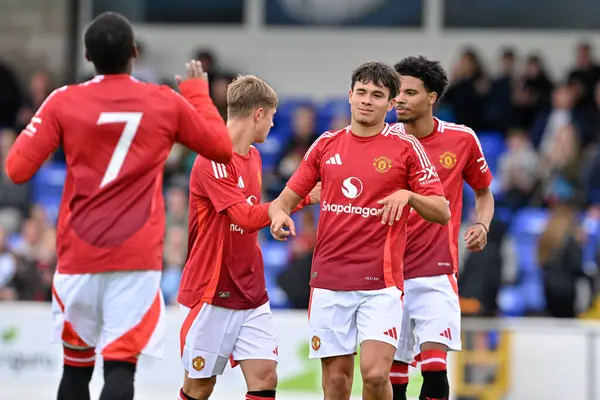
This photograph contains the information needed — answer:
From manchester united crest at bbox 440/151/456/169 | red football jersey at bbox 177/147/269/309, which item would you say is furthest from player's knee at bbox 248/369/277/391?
manchester united crest at bbox 440/151/456/169

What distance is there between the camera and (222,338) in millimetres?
6965

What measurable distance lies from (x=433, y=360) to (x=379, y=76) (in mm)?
1770

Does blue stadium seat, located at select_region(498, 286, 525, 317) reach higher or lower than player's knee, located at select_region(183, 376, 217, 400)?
higher

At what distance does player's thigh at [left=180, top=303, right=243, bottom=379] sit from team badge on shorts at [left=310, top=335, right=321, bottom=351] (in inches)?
17.9

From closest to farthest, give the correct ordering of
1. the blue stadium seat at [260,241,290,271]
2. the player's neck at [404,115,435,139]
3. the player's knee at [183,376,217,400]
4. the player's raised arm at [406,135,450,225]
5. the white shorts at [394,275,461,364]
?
the player's raised arm at [406,135,450,225], the player's knee at [183,376,217,400], the white shorts at [394,275,461,364], the player's neck at [404,115,435,139], the blue stadium seat at [260,241,290,271]

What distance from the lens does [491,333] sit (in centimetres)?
1164

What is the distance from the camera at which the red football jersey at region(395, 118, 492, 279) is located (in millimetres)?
7422

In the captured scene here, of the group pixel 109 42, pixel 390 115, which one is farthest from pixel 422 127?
pixel 390 115

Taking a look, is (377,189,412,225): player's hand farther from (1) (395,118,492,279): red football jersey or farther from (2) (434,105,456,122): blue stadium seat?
(2) (434,105,456,122): blue stadium seat

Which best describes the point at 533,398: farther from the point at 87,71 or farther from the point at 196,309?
the point at 87,71

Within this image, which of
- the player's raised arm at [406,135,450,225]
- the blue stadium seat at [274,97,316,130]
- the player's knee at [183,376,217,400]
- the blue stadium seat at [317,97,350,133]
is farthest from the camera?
the blue stadium seat at [274,97,316,130]

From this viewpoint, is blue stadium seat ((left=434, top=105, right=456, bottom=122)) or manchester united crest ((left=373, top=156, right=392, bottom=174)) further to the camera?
blue stadium seat ((left=434, top=105, right=456, bottom=122))

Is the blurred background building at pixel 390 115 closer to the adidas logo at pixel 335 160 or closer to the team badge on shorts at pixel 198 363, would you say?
the team badge on shorts at pixel 198 363

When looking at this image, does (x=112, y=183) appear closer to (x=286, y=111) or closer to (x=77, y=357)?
(x=77, y=357)
